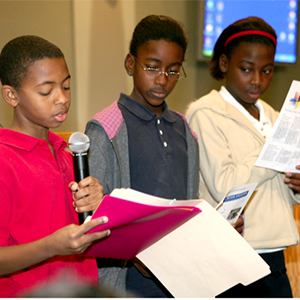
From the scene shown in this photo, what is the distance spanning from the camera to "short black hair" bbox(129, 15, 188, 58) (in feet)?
4.81

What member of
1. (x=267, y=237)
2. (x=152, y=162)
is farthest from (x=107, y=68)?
(x=267, y=237)

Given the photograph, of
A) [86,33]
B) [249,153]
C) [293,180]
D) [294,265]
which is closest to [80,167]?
[249,153]

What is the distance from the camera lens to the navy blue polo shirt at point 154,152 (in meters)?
1.39

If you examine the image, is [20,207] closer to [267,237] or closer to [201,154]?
[201,154]

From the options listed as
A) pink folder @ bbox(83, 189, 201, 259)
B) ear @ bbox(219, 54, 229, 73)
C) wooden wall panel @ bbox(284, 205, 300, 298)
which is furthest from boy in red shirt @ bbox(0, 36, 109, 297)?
wooden wall panel @ bbox(284, 205, 300, 298)

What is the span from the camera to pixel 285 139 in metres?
1.52

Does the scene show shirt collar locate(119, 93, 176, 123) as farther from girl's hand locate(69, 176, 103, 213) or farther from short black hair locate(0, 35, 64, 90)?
girl's hand locate(69, 176, 103, 213)

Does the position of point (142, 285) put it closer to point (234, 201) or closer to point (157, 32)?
point (234, 201)

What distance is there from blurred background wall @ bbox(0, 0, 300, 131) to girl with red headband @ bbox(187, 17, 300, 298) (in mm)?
1216

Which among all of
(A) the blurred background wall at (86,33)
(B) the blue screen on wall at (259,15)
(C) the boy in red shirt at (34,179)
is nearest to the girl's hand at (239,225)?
(C) the boy in red shirt at (34,179)

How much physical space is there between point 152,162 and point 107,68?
5.79ft

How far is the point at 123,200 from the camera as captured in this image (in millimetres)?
777

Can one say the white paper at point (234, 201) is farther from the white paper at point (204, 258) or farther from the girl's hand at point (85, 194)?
the girl's hand at point (85, 194)

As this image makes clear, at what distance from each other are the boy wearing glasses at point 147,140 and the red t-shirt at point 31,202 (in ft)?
0.62
